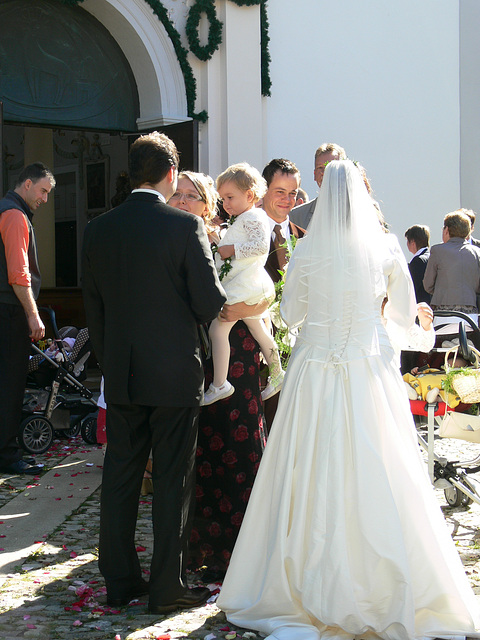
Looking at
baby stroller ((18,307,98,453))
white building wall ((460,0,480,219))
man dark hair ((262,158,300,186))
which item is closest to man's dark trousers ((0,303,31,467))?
baby stroller ((18,307,98,453))

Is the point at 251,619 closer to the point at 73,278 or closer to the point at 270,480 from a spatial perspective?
the point at 270,480

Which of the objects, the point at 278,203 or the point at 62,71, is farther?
the point at 62,71

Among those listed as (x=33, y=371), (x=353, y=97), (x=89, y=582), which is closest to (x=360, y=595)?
(x=89, y=582)

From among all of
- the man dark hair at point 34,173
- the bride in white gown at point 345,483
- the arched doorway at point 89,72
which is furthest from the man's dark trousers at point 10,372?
the arched doorway at point 89,72

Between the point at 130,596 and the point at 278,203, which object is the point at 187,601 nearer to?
the point at 130,596

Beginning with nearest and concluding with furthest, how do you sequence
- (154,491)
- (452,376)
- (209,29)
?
(154,491) < (452,376) < (209,29)

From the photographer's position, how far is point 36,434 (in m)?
7.11

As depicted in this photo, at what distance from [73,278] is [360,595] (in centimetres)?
1186

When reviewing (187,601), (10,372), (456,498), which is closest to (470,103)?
(456,498)

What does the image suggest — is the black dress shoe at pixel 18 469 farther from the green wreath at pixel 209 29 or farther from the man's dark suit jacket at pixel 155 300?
the green wreath at pixel 209 29

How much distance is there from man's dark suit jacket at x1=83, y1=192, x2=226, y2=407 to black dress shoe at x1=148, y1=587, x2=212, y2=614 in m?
0.87

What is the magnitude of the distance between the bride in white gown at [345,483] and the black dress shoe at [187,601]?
0.18 m

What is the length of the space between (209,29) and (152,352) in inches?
268

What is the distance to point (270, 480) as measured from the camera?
3.63m
